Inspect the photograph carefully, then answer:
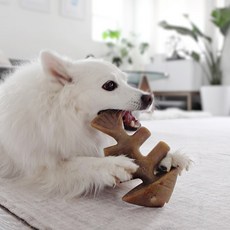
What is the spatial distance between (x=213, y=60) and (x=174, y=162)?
180 inches

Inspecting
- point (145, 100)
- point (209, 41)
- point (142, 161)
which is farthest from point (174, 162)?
point (209, 41)

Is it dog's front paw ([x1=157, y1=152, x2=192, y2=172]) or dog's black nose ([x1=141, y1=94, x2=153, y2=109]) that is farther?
dog's black nose ([x1=141, y1=94, x2=153, y2=109])

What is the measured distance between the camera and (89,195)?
793 millimetres

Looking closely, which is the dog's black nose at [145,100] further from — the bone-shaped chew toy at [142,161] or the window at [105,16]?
the window at [105,16]

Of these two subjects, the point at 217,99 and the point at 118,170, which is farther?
the point at 217,99

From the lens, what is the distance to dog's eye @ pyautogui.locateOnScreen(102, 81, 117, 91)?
0.95 meters

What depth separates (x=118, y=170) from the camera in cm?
73

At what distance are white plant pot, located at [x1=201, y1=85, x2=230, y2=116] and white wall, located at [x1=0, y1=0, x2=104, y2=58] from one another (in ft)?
6.79

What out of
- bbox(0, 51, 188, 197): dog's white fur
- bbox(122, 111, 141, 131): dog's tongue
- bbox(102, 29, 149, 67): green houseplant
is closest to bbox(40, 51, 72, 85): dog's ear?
bbox(0, 51, 188, 197): dog's white fur

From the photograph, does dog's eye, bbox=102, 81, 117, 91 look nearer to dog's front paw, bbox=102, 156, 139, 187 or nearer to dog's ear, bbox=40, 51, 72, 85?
dog's ear, bbox=40, 51, 72, 85

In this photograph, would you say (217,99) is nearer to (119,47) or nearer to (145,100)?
(119,47)

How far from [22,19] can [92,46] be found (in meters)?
1.34

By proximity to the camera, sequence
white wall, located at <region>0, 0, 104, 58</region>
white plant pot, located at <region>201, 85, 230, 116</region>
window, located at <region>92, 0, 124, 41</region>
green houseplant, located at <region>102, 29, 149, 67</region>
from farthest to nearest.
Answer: window, located at <region>92, 0, 124, 41</region> → green houseplant, located at <region>102, 29, 149, 67</region> → white plant pot, located at <region>201, 85, 230, 116</region> → white wall, located at <region>0, 0, 104, 58</region>

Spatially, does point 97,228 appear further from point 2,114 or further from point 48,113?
point 2,114
